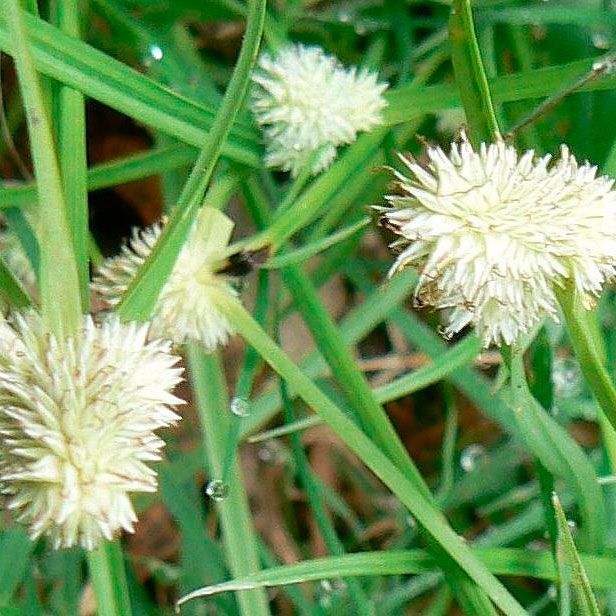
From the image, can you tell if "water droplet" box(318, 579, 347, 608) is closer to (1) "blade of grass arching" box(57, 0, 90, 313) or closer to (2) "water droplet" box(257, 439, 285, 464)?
(2) "water droplet" box(257, 439, 285, 464)

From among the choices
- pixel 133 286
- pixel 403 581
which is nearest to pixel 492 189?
pixel 133 286

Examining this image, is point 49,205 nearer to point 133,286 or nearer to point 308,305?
point 133,286

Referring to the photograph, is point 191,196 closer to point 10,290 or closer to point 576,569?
point 10,290

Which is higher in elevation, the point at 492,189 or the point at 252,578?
the point at 492,189

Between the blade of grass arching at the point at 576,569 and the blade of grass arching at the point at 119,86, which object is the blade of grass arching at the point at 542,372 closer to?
the blade of grass arching at the point at 576,569

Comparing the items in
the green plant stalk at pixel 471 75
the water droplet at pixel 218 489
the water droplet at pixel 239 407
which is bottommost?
the water droplet at pixel 218 489

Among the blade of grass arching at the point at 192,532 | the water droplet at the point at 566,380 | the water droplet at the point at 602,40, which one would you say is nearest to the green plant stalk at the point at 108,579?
the blade of grass arching at the point at 192,532

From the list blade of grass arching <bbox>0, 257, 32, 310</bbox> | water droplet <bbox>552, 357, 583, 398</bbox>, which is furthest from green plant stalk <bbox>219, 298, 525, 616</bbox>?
water droplet <bbox>552, 357, 583, 398</bbox>
